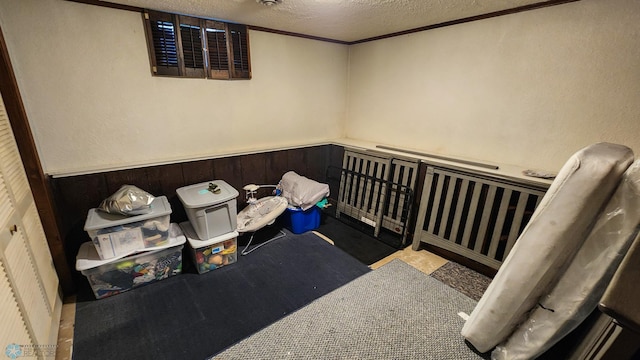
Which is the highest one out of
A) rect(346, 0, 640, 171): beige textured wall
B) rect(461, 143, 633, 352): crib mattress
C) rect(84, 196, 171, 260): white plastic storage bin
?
rect(346, 0, 640, 171): beige textured wall

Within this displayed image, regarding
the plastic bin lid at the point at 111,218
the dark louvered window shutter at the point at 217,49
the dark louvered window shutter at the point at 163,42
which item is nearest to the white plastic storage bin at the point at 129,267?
the plastic bin lid at the point at 111,218

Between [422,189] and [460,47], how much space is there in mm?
1335

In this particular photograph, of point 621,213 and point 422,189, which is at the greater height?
point 621,213

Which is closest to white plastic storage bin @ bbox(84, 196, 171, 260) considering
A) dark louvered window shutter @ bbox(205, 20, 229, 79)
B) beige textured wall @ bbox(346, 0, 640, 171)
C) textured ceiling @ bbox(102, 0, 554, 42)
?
dark louvered window shutter @ bbox(205, 20, 229, 79)

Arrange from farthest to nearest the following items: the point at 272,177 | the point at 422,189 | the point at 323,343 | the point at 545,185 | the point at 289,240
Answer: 1. the point at 272,177
2. the point at 289,240
3. the point at 422,189
4. the point at 545,185
5. the point at 323,343

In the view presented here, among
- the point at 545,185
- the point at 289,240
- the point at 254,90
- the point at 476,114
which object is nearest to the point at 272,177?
the point at 289,240

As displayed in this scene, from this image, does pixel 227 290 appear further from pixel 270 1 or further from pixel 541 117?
pixel 541 117

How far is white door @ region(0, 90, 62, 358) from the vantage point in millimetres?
1065

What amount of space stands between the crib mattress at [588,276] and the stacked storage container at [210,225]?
1.98 m

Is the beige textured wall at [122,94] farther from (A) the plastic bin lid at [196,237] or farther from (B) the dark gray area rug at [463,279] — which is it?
(B) the dark gray area rug at [463,279]

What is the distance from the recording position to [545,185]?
1748 mm

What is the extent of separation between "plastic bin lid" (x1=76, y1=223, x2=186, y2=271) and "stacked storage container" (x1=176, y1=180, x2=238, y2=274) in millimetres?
88

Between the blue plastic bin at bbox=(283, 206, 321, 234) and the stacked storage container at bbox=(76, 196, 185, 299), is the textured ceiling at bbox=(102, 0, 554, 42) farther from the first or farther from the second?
the blue plastic bin at bbox=(283, 206, 321, 234)

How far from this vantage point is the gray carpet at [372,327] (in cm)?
123
